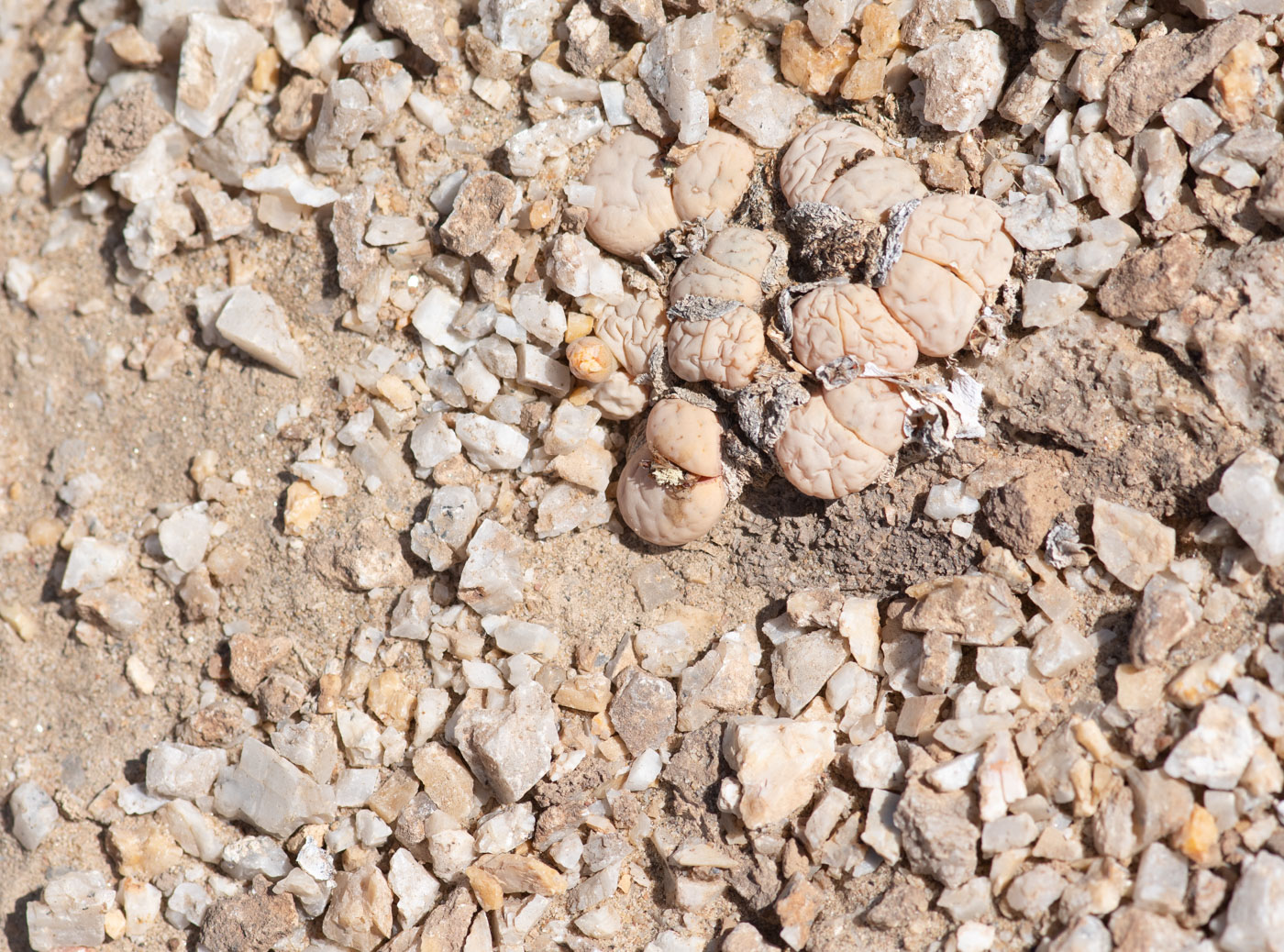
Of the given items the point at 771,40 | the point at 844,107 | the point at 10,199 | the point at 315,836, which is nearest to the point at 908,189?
the point at 844,107

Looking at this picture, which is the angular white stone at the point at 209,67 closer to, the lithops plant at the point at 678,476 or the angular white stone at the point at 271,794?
the lithops plant at the point at 678,476

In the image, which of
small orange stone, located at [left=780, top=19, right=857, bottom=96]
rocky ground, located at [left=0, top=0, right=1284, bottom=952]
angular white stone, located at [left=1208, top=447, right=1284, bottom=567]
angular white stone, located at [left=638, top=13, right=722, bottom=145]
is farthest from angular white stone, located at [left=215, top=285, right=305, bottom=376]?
angular white stone, located at [left=1208, top=447, right=1284, bottom=567]

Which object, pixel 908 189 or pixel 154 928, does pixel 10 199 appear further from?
pixel 908 189

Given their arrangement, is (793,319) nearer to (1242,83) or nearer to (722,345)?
(722,345)

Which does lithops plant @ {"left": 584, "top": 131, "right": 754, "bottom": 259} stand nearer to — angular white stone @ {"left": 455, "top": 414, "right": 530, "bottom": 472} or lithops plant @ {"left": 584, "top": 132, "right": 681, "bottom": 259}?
lithops plant @ {"left": 584, "top": 132, "right": 681, "bottom": 259}

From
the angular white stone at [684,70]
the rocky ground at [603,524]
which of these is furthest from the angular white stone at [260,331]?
the angular white stone at [684,70]

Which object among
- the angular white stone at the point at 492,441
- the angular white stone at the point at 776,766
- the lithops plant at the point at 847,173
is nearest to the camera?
the angular white stone at the point at 776,766

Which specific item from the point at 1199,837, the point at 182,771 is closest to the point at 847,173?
the point at 1199,837
